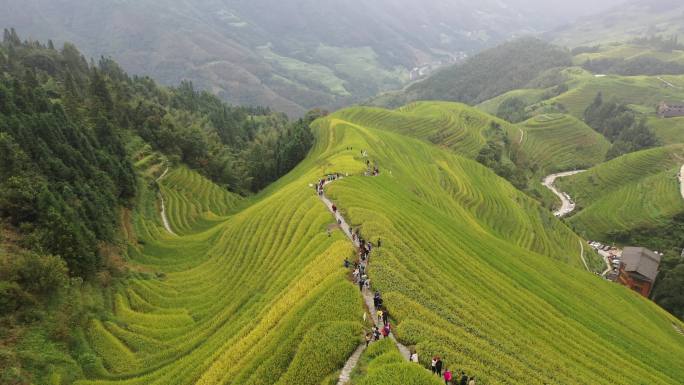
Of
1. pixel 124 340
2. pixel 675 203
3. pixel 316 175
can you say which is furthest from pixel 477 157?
pixel 124 340

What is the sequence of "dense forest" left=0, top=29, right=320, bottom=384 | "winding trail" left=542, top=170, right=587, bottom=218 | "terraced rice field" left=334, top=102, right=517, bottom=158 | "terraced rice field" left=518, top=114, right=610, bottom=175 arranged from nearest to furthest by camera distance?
"dense forest" left=0, top=29, right=320, bottom=384 < "winding trail" left=542, top=170, right=587, bottom=218 < "terraced rice field" left=334, top=102, right=517, bottom=158 < "terraced rice field" left=518, top=114, right=610, bottom=175

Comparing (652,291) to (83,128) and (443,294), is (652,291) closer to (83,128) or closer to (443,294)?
(443,294)

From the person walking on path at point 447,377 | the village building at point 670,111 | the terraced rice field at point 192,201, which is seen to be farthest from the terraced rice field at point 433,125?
the person walking on path at point 447,377

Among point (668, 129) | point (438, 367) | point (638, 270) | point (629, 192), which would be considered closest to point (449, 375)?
point (438, 367)

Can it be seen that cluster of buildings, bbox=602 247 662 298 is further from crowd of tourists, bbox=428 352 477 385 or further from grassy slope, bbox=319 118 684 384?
crowd of tourists, bbox=428 352 477 385

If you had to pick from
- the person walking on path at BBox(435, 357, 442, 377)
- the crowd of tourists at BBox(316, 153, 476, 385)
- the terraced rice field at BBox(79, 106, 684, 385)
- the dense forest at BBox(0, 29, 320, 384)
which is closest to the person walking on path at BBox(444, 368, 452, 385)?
the crowd of tourists at BBox(316, 153, 476, 385)

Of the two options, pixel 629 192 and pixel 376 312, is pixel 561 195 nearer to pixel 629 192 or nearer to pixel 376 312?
pixel 629 192

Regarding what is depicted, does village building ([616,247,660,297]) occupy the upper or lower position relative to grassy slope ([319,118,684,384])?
lower
